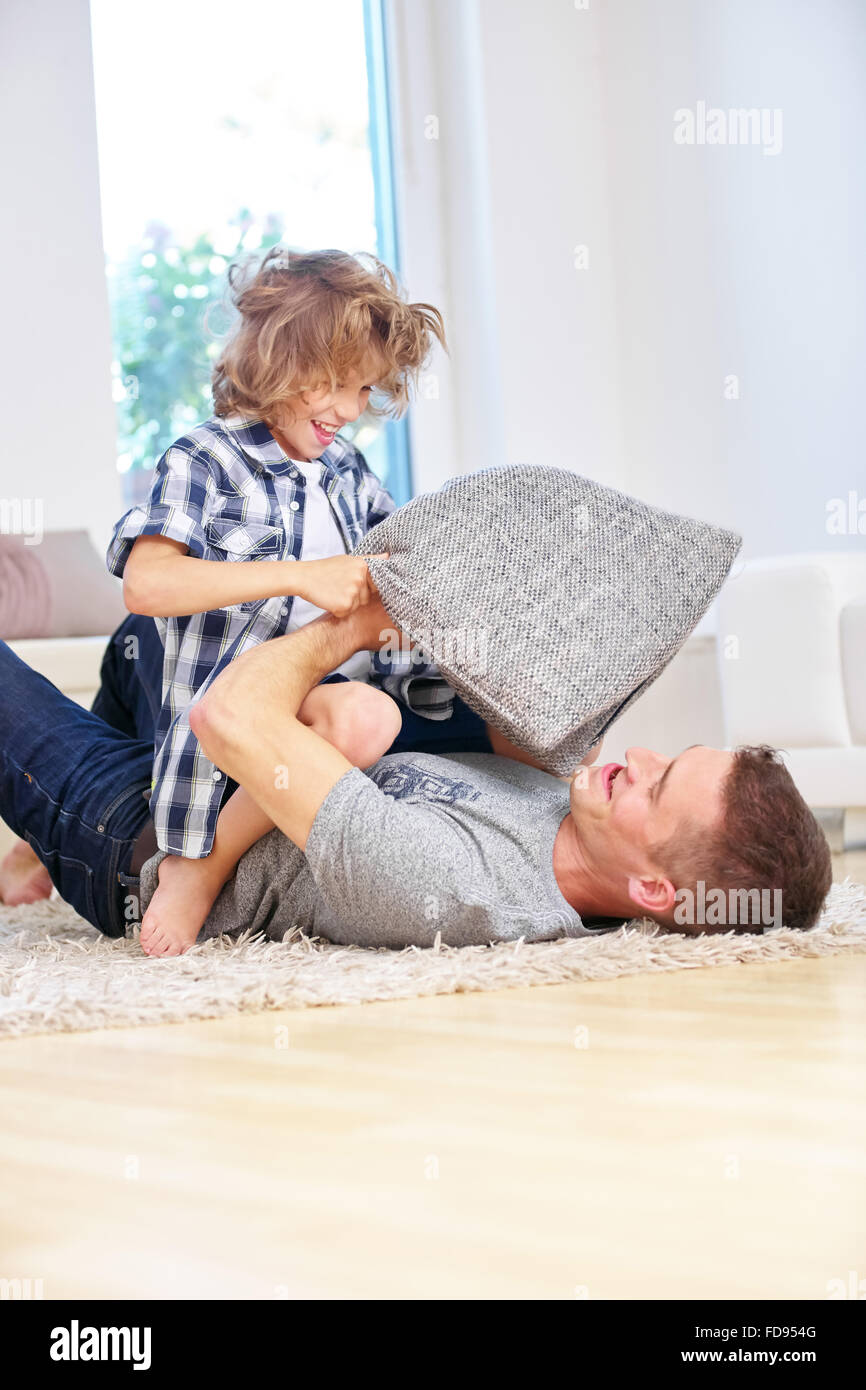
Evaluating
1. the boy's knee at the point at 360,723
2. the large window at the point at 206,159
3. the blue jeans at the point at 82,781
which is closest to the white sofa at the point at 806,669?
the blue jeans at the point at 82,781

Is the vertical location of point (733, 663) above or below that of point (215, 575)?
below

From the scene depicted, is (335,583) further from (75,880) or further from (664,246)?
(664,246)

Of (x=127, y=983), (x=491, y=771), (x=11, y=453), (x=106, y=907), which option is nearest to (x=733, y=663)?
(x=491, y=771)

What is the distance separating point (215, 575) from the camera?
5.04ft

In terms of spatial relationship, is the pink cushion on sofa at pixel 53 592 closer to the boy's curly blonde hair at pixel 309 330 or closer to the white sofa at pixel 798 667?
the white sofa at pixel 798 667

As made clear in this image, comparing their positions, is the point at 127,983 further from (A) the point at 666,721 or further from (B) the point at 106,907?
(A) the point at 666,721

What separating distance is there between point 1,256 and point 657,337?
2.01 m

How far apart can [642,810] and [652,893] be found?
4.2 inches

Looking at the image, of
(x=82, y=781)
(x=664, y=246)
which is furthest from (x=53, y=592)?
(x=664, y=246)

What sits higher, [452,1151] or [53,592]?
[53,592]

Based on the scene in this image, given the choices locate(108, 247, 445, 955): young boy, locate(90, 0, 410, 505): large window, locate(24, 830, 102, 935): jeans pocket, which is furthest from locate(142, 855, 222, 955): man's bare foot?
locate(90, 0, 410, 505): large window

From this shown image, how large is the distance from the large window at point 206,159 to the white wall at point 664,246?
0.22m

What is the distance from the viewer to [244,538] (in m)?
1.70
